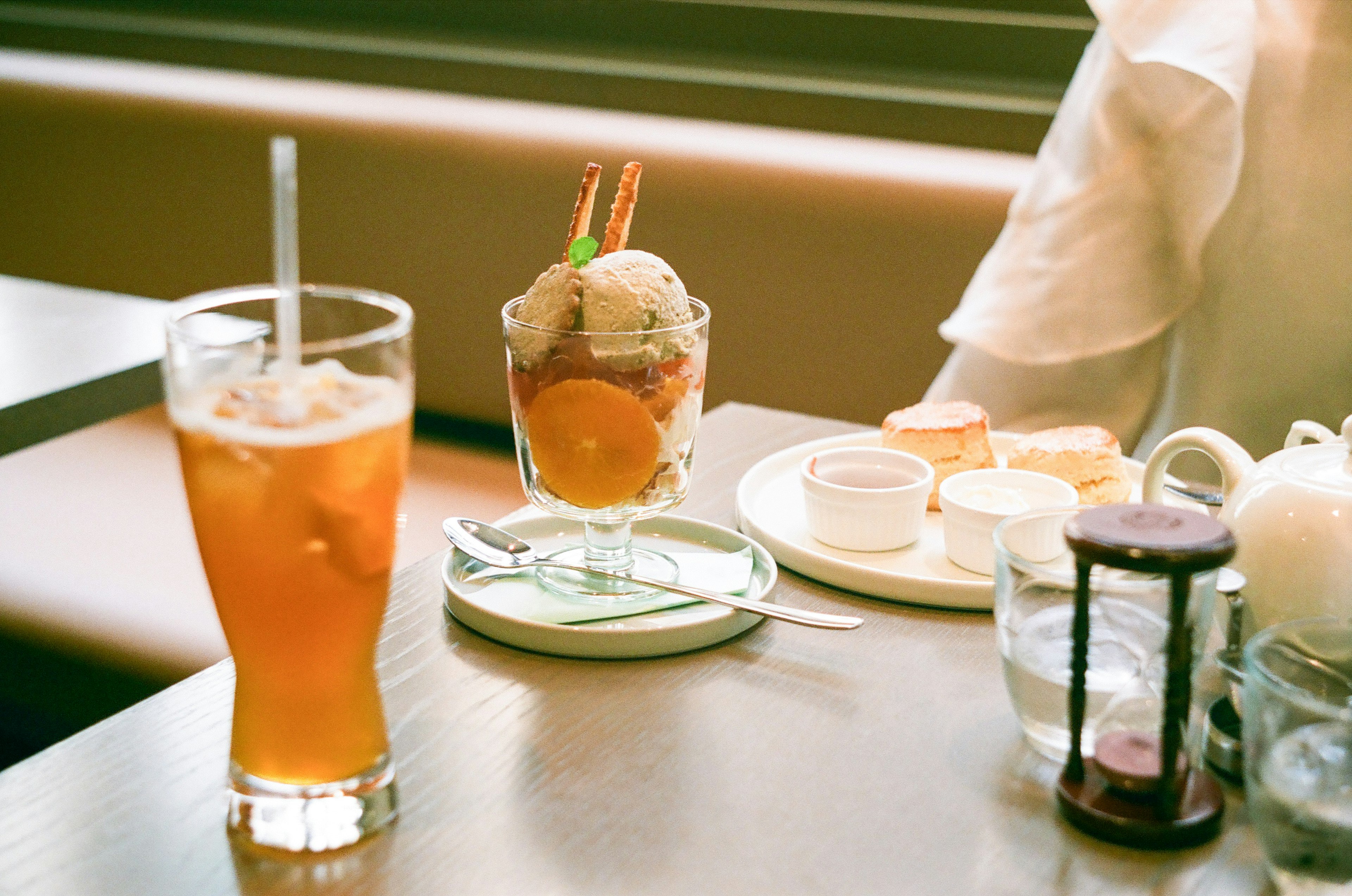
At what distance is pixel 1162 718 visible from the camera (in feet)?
1.91

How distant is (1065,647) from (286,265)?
400 mm

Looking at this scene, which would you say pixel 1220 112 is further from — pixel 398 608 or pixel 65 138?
pixel 65 138

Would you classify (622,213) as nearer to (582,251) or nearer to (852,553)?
(582,251)

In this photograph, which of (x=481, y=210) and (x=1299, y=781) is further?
(x=481, y=210)

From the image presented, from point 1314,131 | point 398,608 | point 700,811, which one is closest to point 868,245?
point 1314,131

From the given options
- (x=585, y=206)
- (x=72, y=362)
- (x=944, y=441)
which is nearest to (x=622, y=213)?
(x=585, y=206)

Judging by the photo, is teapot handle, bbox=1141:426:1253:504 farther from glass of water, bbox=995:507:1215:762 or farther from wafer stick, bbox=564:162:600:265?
wafer stick, bbox=564:162:600:265

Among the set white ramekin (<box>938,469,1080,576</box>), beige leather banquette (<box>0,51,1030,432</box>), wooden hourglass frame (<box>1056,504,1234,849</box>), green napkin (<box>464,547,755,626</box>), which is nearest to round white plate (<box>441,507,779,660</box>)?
green napkin (<box>464,547,755,626</box>)

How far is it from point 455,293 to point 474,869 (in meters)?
1.60

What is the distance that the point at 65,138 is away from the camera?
2.37m

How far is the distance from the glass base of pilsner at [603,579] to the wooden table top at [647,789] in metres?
0.06

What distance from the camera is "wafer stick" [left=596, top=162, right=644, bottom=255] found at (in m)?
0.79

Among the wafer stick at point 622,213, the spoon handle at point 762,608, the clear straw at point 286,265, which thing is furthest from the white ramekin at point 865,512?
the clear straw at point 286,265

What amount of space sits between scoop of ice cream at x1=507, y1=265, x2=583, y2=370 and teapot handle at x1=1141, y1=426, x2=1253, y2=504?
340 mm
